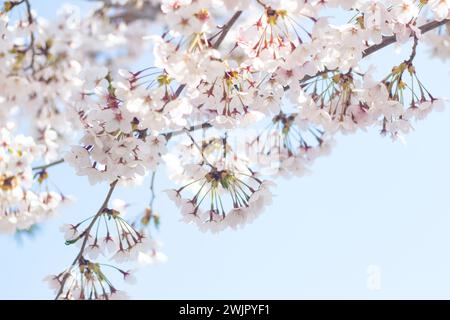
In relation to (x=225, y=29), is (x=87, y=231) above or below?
below

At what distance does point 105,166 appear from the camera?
205cm

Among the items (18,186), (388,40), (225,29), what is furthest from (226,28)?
(18,186)

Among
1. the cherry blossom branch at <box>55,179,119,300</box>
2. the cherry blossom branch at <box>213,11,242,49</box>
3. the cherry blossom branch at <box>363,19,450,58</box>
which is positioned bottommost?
the cherry blossom branch at <box>55,179,119,300</box>

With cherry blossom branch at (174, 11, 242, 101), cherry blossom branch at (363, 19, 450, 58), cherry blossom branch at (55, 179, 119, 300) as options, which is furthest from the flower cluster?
cherry blossom branch at (363, 19, 450, 58)

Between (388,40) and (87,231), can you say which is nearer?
(388,40)

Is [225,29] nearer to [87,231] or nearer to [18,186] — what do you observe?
[87,231]

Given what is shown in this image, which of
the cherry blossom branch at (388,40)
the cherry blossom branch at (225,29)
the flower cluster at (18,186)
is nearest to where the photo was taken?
the cherry blossom branch at (225,29)

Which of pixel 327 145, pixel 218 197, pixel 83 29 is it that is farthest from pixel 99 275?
pixel 83 29

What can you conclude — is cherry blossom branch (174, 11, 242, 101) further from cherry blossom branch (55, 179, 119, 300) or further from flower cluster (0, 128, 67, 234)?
flower cluster (0, 128, 67, 234)

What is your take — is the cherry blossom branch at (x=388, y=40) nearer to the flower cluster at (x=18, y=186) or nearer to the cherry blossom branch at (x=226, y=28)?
the cherry blossom branch at (x=226, y=28)

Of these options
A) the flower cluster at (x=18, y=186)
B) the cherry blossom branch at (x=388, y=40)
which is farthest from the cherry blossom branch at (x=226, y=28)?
the flower cluster at (x=18, y=186)

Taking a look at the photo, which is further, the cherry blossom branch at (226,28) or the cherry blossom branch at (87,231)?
the cherry blossom branch at (87,231)
